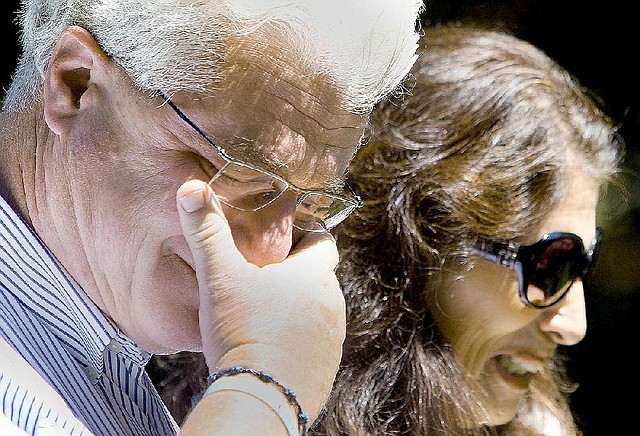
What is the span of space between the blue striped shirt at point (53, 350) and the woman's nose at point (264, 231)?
0.95ft

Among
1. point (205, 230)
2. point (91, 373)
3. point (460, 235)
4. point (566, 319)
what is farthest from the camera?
point (566, 319)

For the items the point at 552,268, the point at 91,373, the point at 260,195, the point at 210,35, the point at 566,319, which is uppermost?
the point at 210,35

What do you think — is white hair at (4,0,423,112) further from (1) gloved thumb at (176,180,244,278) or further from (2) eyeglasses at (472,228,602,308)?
(2) eyeglasses at (472,228,602,308)

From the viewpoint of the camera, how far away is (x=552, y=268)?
283cm

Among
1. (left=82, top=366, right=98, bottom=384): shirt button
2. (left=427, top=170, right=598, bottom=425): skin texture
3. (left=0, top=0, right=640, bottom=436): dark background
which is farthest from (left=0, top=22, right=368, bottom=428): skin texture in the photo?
(left=0, top=0, right=640, bottom=436): dark background

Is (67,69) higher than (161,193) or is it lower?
higher

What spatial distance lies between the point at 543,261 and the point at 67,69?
1.54 m

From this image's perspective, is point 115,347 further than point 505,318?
No

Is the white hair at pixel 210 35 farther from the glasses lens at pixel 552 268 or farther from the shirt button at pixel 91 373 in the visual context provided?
the glasses lens at pixel 552 268

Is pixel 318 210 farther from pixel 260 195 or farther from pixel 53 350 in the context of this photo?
pixel 53 350

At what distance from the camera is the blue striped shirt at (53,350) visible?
1602mm

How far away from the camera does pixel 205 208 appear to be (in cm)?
161

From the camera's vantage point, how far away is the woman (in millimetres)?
2697

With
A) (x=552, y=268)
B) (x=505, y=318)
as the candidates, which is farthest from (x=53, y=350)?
(x=552, y=268)
